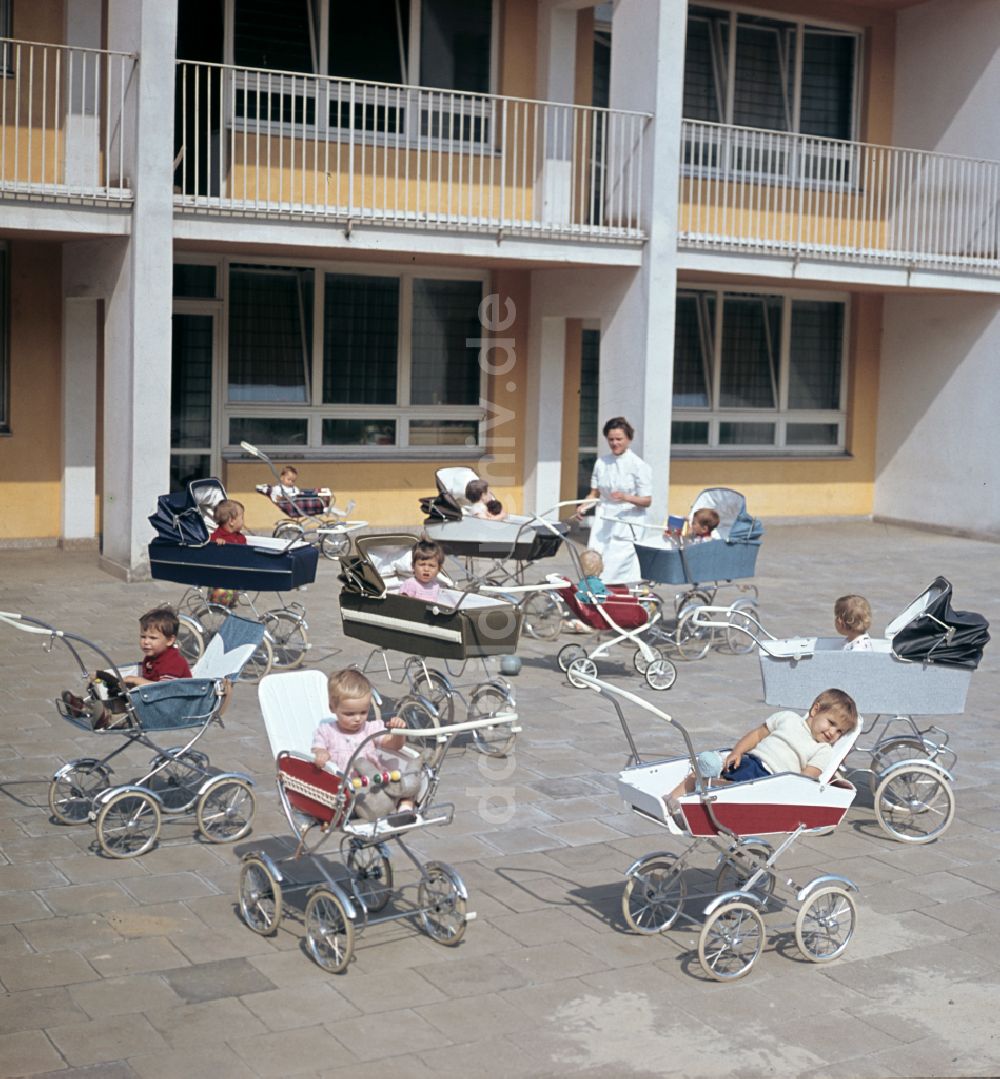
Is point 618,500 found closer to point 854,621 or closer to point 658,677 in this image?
point 658,677

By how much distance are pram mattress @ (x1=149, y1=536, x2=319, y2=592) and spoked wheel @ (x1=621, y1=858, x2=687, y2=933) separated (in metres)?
4.74

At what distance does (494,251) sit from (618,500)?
4.78 metres

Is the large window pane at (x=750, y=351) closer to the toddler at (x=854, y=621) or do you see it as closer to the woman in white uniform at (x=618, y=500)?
the woman in white uniform at (x=618, y=500)

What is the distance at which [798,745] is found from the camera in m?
6.77

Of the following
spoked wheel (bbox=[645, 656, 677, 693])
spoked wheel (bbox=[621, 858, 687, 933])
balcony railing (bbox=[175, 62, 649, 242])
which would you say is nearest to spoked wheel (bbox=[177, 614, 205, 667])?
spoked wheel (bbox=[645, 656, 677, 693])

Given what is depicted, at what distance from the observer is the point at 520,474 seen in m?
19.5

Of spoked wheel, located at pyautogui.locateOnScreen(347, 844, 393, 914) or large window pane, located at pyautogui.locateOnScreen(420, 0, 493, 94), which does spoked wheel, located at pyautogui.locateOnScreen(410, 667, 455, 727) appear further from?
large window pane, located at pyautogui.locateOnScreen(420, 0, 493, 94)

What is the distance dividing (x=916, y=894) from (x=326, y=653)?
229 inches

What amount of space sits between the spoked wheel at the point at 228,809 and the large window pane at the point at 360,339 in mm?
11253

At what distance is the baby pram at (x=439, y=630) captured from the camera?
8781mm

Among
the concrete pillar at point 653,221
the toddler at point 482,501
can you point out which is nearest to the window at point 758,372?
the concrete pillar at point 653,221

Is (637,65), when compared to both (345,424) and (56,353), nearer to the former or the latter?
(345,424)

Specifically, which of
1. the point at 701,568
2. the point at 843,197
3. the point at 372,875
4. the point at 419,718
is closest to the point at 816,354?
the point at 843,197

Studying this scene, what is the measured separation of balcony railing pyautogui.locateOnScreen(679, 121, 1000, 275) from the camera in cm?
2002
